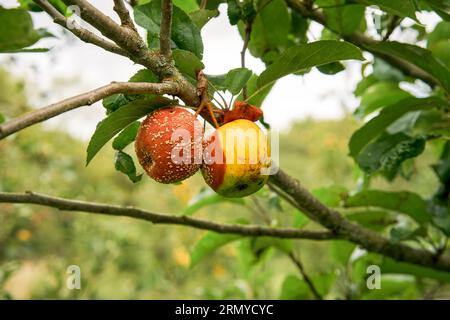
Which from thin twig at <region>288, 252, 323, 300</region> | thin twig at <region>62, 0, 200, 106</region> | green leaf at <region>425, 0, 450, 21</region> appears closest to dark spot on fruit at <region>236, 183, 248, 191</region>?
thin twig at <region>62, 0, 200, 106</region>

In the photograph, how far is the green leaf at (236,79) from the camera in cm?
68

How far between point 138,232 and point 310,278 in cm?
382

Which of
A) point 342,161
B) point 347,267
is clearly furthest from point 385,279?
point 342,161

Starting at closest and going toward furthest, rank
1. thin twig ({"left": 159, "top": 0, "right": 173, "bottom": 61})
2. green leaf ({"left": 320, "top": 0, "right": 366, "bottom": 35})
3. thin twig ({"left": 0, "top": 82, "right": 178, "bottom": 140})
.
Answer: thin twig ({"left": 0, "top": 82, "right": 178, "bottom": 140}) → thin twig ({"left": 159, "top": 0, "right": 173, "bottom": 61}) → green leaf ({"left": 320, "top": 0, "right": 366, "bottom": 35})

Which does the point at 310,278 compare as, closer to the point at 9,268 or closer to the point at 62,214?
the point at 9,268

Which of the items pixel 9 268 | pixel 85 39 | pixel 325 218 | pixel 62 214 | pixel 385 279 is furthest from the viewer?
pixel 62 214

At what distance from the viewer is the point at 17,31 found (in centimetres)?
66

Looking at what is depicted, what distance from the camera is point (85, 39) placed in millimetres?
609

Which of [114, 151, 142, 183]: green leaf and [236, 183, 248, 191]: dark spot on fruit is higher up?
[114, 151, 142, 183]: green leaf

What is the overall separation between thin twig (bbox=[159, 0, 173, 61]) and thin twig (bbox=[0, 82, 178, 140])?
54 mm

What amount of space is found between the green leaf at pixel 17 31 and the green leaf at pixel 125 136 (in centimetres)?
17

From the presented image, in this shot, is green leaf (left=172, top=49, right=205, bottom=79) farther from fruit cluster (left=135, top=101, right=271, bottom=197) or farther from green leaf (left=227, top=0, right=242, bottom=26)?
green leaf (left=227, top=0, right=242, bottom=26)

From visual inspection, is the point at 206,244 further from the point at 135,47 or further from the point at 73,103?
the point at 73,103

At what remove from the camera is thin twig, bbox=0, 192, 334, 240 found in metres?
0.85
